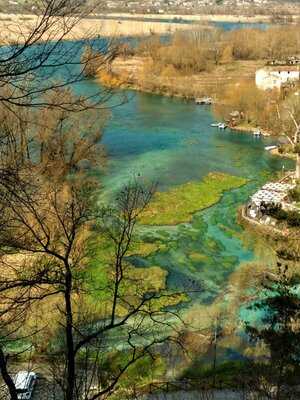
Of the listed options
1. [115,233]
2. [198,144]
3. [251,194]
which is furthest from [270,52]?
[115,233]

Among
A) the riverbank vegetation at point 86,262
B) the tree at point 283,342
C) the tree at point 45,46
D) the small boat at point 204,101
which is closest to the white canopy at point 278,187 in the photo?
the riverbank vegetation at point 86,262

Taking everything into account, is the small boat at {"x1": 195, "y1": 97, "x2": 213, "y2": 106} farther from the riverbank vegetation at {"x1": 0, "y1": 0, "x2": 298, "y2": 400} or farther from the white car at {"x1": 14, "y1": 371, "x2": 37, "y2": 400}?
the white car at {"x1": 14, "y1": 371, "x2": 37, "y2": 400}

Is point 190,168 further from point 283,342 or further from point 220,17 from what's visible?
point 220,17

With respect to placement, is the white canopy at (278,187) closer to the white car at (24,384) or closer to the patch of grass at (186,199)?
the patch of grass at (186,199)

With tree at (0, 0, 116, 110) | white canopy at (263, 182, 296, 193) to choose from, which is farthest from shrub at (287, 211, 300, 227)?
tree at (0, 0, 116, 110)

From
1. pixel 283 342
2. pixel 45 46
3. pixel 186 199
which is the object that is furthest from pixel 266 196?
pixel 45 46

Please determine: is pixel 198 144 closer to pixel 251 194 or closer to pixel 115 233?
pixel 251 194
